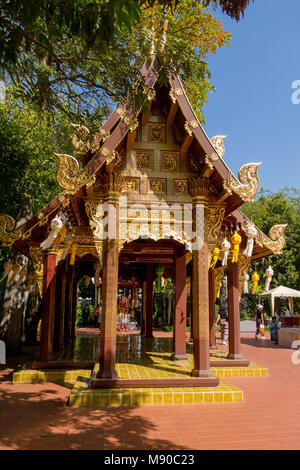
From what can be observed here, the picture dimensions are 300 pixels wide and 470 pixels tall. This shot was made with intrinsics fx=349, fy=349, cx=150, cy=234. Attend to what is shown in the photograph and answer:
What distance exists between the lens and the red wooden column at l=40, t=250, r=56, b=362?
841 centimetres

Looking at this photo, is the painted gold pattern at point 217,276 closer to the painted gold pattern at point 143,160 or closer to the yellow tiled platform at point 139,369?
the yellow tiled platform at point 139,369

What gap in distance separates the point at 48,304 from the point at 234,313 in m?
4.83

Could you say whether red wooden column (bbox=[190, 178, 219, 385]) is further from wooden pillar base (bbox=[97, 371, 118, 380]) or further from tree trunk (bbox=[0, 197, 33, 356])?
tree trunk (bbox=[0, 197, 33, 356])

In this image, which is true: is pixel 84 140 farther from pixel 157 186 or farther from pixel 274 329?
pixel 274 329

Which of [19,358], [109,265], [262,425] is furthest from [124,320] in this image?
[262,425]

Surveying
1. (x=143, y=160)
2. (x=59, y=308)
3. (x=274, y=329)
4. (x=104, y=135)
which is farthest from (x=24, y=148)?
(x=274, y=329)

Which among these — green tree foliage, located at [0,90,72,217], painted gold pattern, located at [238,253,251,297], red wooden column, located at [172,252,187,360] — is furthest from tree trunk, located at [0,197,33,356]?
painted gold pattern, located at [238,253,251,297]

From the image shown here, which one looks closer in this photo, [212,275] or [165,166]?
[165,166]

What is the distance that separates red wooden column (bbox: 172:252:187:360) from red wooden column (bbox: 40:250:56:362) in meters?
3.10

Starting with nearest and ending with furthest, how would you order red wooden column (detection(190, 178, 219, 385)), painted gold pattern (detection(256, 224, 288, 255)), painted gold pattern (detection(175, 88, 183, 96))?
red wooden column (detection(190, 178, 219, 385)), painted gold pattern (detection(175, 88, 183, 96)), painted gold pattern (detection(256, 224, 288, 255))

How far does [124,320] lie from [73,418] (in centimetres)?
1748

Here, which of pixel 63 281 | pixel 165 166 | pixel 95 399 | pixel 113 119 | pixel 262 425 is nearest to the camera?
pixel 262 425

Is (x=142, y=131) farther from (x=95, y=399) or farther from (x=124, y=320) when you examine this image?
(x=124, y=320)
